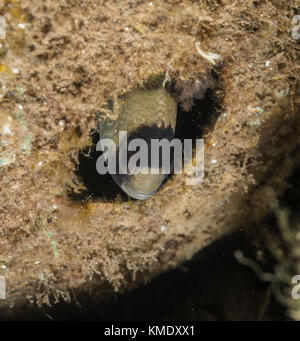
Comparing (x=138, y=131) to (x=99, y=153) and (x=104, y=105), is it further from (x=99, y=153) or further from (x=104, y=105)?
(x=99, y=153)

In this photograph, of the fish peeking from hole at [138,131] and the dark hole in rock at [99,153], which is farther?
the dark hole in rock at [99,153]

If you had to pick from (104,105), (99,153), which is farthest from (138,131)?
(99,153)

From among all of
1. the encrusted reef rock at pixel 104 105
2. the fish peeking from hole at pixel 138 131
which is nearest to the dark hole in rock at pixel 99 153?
the encrusted reef rock at pixel 104 105

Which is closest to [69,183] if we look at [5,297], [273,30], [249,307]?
[5,297]

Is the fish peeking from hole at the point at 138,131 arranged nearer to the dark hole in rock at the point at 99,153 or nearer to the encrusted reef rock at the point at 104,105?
the encrusted reef rock at the point at 104,105

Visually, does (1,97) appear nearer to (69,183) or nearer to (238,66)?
(69,183)

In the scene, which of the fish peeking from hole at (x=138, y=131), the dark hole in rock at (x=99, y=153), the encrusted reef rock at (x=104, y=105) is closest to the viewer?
the encrusted reef rock at (x=104, y=105)

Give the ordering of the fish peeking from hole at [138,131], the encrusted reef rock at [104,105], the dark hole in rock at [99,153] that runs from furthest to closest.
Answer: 1. the dark hole in rock at [99,153]
2. the fish peeking from hole at [138,131]
3. the encrusted reef rock at [104,105]
